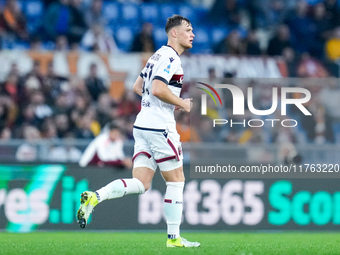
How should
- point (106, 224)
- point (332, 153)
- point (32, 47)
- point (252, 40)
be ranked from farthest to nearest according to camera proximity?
point (252, 40) < point (32, 47) < point (332, 153) < point (106, 224)

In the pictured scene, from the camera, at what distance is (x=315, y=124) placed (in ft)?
46.0

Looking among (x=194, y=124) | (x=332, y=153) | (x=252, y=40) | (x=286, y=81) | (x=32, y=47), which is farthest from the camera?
(x=252, y=40)

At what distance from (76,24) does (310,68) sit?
16.3 feet

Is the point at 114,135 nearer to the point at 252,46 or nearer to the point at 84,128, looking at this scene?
the point at 84,128

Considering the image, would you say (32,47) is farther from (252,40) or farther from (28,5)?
(252,40)

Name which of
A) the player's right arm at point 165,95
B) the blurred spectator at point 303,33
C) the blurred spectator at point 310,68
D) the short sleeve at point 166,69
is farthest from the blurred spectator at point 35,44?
the player's right arm at point 165,95

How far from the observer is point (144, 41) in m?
16.6

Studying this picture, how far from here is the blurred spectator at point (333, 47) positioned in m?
18.0

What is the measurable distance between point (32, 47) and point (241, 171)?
554 cm

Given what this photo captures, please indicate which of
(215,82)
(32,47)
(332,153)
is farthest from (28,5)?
(332,153)

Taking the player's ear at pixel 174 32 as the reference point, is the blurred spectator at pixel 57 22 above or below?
above

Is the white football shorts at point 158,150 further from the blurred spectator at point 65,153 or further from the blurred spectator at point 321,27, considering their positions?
the blurred spectator at point 321,27

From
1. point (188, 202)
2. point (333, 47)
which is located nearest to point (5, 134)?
point (188, 202)

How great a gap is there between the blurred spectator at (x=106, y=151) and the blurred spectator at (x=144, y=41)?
13.4 feet
